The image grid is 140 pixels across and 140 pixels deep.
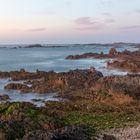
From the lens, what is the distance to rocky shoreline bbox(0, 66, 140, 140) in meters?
18.5

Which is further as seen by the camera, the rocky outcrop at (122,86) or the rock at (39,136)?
the rocky outcrop at (122,86)

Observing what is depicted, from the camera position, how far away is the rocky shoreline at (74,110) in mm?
18547

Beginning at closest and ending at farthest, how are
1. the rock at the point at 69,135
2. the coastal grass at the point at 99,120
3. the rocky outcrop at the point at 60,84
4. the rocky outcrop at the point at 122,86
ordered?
1. the rock at the point at 69,135
2. the coastal grass at the point at 99,120
3. the rocky outcrop at the point at 122,86
4. the rocky outcrop at the point at 60,84

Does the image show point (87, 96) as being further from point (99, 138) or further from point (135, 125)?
point (99, 138)

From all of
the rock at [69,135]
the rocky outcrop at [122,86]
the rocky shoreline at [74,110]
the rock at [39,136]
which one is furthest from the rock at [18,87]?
the rock at [39,136]

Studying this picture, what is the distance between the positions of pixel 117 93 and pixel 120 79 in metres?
6.80

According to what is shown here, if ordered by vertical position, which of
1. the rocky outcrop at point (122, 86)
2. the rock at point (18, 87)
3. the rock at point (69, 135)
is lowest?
the rock at point (18, 87)

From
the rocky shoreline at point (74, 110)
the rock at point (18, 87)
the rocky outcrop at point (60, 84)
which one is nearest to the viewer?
the rocky shoreline at point (74, 110)

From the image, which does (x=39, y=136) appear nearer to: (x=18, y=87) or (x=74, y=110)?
(x=74, y=110)

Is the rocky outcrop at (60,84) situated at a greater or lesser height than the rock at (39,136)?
lesser

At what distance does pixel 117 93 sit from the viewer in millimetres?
30250

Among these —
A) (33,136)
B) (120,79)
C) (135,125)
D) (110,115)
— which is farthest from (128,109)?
(33,136)

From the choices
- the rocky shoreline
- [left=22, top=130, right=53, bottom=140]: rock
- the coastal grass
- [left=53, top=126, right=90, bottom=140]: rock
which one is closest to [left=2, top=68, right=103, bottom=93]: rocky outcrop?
the rocky shoreline

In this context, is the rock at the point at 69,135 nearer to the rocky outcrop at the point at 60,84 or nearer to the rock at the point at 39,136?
the rock at the point at 39,136
